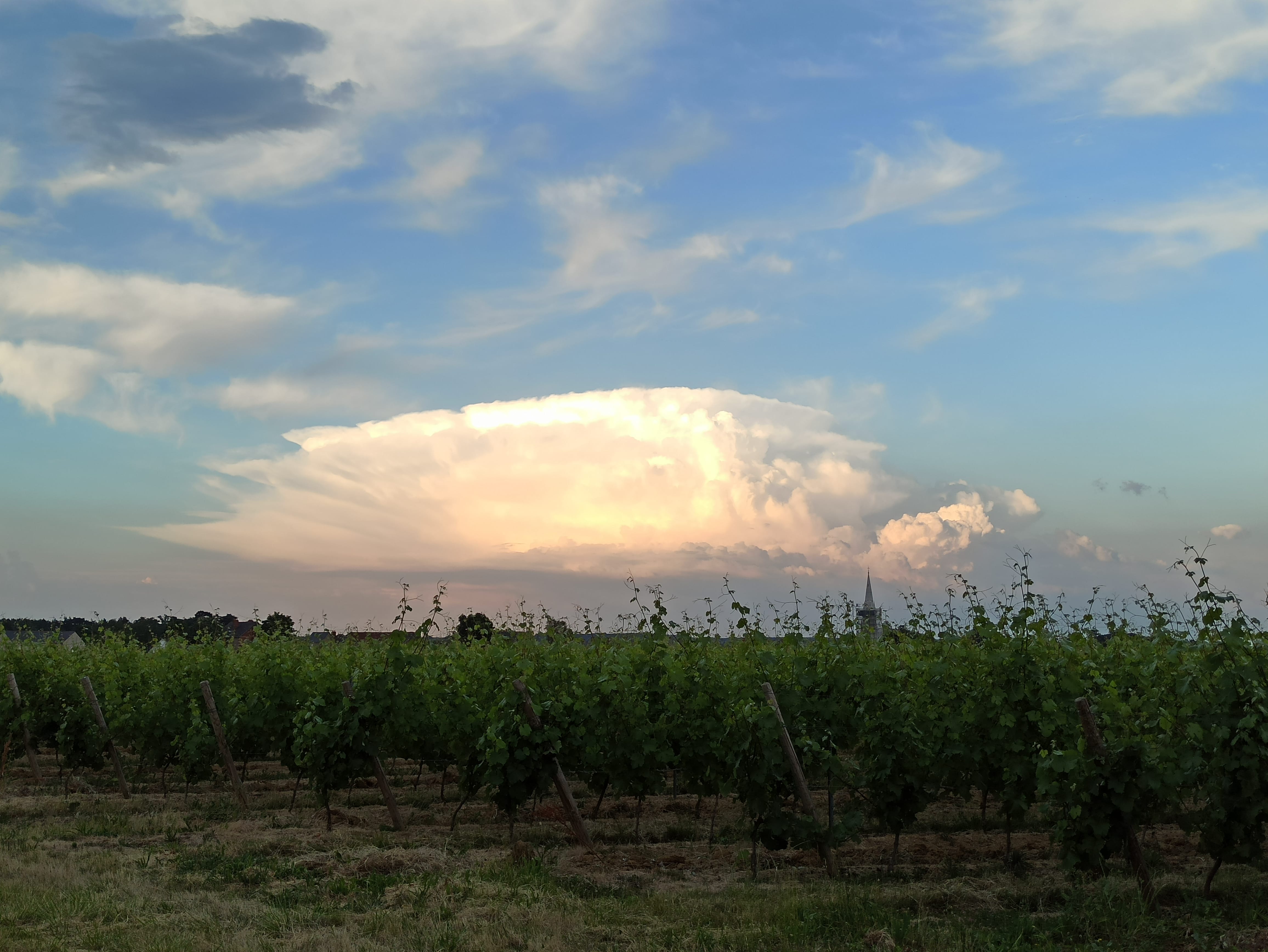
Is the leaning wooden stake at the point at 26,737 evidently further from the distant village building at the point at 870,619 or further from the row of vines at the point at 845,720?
the distant village building at the point at 870,619

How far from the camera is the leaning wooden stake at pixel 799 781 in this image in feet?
28.4

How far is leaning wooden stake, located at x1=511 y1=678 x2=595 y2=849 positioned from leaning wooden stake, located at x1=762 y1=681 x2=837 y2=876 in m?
2.34

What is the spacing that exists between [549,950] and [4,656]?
17.9 metres

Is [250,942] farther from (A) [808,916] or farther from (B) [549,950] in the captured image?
(A) [808,916]

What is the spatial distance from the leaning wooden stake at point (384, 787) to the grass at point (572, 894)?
240 millimetres

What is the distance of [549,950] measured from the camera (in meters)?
6.41

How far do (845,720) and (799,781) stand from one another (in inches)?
47.7

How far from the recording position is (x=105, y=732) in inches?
615

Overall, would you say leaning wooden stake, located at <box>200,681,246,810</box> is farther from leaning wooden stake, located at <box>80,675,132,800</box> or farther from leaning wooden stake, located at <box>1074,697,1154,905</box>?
leaning wooden stake, located at <box>1074,697,1154,905</box>

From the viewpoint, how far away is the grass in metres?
6.62

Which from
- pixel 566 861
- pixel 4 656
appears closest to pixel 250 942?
pixel 566 861

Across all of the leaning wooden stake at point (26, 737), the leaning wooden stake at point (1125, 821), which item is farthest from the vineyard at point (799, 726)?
the leaning wooden stake at point (26, 737)

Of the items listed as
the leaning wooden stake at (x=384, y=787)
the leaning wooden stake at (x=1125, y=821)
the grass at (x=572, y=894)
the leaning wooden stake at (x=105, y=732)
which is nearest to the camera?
the grass at (x=572, y=894)

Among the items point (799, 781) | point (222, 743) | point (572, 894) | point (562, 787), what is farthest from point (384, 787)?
point (799, 781)
